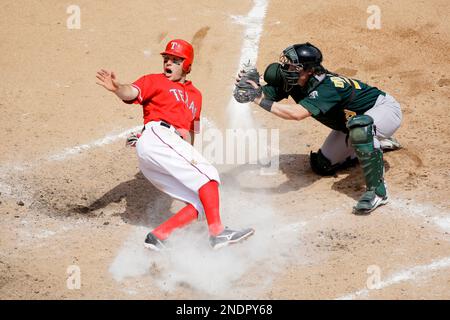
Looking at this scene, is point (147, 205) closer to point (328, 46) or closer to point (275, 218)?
point (275, 218)

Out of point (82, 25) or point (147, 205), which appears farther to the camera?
point (82, 25)

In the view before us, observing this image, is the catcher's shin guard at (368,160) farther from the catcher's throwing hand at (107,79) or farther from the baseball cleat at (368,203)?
the catcher's throwing hand at (107,79)

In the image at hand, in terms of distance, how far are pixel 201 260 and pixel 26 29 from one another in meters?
5.88

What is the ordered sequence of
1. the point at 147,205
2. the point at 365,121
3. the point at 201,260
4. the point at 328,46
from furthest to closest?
the point at 328,46
the point at 147,205
the point at 365,121
the point at 201,260

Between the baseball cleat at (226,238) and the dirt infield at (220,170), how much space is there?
Result: 13cm

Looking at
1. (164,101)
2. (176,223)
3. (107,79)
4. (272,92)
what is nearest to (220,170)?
(272,92)

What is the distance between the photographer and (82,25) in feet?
37.2

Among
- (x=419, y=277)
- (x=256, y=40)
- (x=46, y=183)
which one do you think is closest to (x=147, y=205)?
(x=46, y=183)

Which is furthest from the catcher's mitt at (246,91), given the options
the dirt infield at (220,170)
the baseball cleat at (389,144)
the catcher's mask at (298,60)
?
the baseball cleat at (389,144)

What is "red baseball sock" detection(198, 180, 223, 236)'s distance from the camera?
696 centimetres

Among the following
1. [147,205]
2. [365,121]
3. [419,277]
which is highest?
[365,121]

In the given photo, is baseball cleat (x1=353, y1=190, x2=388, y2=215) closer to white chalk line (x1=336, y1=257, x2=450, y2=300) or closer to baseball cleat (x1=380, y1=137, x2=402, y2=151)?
white chalk line (x1=336, y1=257, x2=450, y2=300)

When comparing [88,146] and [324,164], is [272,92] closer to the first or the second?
[324,164]

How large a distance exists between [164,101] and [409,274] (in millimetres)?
2798
